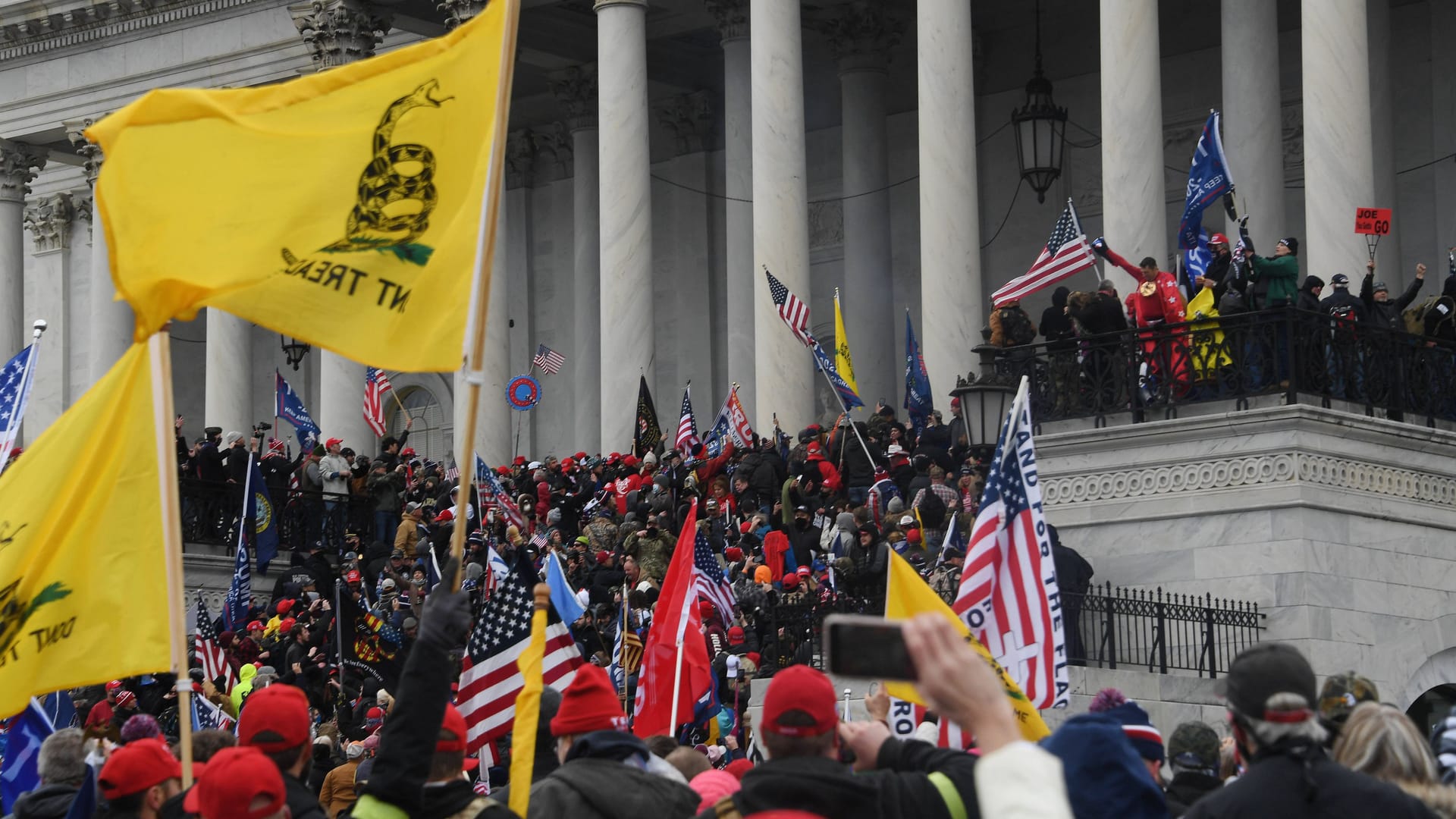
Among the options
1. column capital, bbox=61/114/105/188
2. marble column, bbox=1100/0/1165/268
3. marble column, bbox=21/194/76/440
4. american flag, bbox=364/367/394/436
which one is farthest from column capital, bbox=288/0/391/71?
marble column, bbox=21/194/76/440

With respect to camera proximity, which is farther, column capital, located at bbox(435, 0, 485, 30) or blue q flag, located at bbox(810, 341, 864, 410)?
column capital, located at bbox(435, 0, 485, 30)

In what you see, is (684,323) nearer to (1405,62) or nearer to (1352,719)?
(1405,62)

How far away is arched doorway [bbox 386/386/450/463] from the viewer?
168 ft

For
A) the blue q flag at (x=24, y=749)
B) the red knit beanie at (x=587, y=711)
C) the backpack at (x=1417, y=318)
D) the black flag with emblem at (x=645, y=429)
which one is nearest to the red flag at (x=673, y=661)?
the blue q flag at (x=24, y=749)

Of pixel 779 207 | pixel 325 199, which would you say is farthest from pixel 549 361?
pixel 325 199

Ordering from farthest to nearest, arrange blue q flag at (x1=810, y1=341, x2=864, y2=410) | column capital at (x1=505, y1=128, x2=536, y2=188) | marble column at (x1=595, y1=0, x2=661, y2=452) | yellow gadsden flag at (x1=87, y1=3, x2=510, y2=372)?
column capital at (x1=505, y1=128, x2=536, y2=188)
marble column at (x1=595, y1=0, x2=661, y2=452)
blue q flag at (x1=810, y1=341, x2=864, y2=410)
yellow gadsden flag at (x1=87, y1=3, x2=510, y2=372)

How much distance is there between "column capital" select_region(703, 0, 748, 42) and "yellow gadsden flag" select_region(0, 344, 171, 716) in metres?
30.6

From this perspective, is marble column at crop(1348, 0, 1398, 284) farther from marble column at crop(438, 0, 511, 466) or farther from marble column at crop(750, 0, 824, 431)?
marble column at crop(438, 0, 511, 466)

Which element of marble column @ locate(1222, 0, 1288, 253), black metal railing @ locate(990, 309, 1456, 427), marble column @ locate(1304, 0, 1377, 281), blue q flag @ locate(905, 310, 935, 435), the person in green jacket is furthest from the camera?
marble column @ locate(1222, 0, 1288, 253)

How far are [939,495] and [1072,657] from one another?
4.62 m

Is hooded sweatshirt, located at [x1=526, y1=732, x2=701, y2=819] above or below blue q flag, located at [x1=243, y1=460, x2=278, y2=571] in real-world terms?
below

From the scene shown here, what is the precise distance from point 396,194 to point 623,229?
26451 mm

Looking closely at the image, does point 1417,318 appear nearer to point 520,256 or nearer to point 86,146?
point 520,256

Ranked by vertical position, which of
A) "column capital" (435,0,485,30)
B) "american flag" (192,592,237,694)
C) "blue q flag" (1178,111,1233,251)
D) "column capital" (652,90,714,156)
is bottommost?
"american flag" (192,592,237,694)
